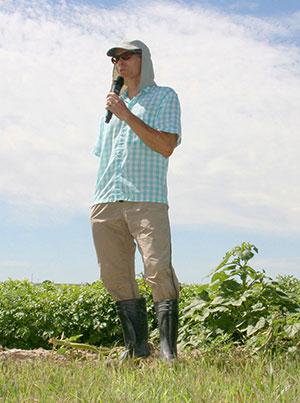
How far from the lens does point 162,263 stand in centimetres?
341

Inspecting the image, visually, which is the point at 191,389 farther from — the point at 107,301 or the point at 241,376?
the point at 107,301

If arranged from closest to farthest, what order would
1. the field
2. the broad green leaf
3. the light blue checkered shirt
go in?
1. the field
2. the light blue checkered shirt
3. the broad green leaf

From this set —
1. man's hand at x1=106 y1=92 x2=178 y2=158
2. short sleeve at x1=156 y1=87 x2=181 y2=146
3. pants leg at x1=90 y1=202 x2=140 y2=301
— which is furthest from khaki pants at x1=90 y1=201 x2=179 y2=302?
short sleeve at x1=156 y1=87 x2=181 y2=146

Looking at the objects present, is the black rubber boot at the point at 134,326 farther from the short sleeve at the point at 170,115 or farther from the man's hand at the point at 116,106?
the man's hand at the point at 116,106

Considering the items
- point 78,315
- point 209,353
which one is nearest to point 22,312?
point 78,315

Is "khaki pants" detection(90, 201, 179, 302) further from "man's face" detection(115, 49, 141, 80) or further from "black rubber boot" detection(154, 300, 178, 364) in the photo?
"man's face" detection(115, 49, 141, 80)

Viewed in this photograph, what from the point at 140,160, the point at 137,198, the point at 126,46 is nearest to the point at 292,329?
the point at 137,198

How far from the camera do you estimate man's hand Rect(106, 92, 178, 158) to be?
349cm

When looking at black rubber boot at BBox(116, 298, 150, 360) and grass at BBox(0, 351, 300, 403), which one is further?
black rubber boot at BBox(116, 298, 150, 360)

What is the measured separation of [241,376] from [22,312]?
342 centimetres

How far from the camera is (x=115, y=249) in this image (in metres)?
3.75

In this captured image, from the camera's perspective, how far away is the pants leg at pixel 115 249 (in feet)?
12.1

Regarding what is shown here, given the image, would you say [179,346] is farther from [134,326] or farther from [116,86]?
[116,86]

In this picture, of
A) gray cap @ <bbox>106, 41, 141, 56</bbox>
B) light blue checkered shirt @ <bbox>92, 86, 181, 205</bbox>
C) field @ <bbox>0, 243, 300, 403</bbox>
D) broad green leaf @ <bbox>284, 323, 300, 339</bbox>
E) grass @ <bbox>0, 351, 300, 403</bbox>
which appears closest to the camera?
grass @ <bbox>0, 351, 300, 403</bbox>
